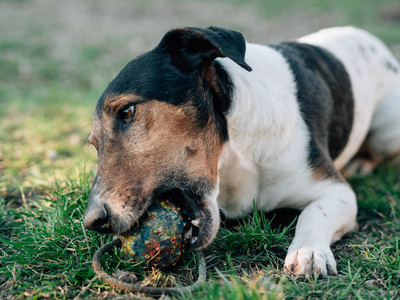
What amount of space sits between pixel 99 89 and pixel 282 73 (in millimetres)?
4776

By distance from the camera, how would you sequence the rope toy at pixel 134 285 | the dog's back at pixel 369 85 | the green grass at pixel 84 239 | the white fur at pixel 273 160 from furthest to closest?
1. the dog's back at pixel 369 85
2. the white fur at pixel 273 160
3. the green grass at pixel 84 239
4. the rope toy at pixel 134 285

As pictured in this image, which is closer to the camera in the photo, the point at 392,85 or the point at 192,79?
the point at 192,79

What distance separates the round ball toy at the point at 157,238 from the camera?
2309 mm

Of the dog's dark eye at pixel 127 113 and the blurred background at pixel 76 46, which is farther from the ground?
the dog's dark eye at pixel 127 113

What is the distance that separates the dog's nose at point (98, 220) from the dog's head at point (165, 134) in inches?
0.5

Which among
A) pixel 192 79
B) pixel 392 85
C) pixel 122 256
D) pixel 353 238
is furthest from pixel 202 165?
pixel 392 85

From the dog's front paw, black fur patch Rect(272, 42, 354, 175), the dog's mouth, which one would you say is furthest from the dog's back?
the dog's mouth

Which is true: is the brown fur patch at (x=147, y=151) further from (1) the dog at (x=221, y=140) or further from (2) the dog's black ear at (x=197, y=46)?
(2) the dog's black ear at (x=197, y=46)

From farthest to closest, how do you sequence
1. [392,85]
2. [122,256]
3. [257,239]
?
[392,85] → [257,239] → [122,256]

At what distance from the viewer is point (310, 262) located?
2416mm

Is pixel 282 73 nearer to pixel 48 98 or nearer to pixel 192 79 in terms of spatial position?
pixel 192 79

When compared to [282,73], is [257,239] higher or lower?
lower

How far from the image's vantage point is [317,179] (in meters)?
3.16

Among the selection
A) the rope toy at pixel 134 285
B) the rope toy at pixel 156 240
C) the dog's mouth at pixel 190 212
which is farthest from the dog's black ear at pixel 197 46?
the rope toy at pixel 134 285
